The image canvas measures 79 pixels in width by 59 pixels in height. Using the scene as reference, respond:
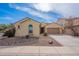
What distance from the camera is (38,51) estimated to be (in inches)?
294

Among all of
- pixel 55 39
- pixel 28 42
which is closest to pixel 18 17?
pixel 28 42

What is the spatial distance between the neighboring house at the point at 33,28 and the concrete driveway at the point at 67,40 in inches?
6.2

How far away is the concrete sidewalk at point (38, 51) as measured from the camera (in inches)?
291

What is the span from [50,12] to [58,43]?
980mm

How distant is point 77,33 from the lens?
7.61m

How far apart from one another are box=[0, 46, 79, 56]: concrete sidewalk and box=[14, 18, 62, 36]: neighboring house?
1.44 feet

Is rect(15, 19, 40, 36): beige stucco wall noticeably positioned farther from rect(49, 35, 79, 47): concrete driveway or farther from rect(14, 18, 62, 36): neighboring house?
rect(49, 35, 79, 47): concrete driveway

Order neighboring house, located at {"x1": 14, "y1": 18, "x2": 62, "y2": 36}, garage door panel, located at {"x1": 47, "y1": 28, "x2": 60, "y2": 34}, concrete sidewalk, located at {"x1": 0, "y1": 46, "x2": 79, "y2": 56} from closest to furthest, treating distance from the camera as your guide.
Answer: concrete sidewalk, located at {"x1": 0, "y1": 46, "x2": 79, "y2": 56} < neighboring house, located at {"x1": 14, "y1": 18, "x2": 62, "y2": 36} < garage door panel, located at {"x1": 47, "y1": 28, "x2": 60, "y2": 34}

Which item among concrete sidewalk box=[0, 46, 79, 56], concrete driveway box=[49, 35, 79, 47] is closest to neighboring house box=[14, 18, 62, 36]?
concrete driveway box=[49, 35, 79, 47]

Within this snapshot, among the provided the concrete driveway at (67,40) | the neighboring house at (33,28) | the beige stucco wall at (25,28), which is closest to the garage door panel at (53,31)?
the neighboring house at (33,28)

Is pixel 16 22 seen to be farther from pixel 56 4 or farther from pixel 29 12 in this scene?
pixel 56 4

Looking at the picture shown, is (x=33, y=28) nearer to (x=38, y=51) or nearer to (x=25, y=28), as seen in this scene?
(x=25, y=28)

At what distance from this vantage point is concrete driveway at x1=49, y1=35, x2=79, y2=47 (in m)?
7.59

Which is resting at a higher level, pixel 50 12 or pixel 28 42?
pixel 50 12
